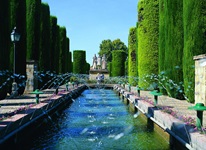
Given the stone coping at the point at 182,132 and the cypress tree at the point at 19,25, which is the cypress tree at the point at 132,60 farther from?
the stone coping at the point at 182,132

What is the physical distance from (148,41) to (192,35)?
866cm

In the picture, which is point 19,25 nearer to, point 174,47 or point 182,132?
point 174,47

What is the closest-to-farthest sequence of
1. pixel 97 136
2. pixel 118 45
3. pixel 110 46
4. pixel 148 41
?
pixel 97 136
pixel 148 41
pixel 118 45
pixel 110 46

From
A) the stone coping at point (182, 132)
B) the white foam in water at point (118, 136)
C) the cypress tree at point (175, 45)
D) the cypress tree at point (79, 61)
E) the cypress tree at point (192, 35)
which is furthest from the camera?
the cypress tree at point (79, 61)

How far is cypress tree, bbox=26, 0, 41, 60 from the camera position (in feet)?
66.4

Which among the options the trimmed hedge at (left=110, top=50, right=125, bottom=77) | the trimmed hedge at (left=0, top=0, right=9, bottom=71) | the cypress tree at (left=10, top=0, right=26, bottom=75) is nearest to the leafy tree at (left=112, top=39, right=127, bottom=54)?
the trimmed hedge at (left=110, top=50, right=125, bottom=77)

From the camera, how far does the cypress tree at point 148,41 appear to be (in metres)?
20.4

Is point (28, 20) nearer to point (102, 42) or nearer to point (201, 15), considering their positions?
point (201, 15)

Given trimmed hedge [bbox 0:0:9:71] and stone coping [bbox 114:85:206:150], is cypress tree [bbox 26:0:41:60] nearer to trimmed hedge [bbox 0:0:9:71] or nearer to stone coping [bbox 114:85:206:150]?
trimmed hedge [bbox 0:0:9:71]

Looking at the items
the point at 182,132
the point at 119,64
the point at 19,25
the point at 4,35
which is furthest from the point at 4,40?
the point at 119,64

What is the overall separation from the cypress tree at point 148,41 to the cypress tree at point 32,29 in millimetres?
7568

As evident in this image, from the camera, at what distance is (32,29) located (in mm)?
20453

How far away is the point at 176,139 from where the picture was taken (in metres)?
6.40

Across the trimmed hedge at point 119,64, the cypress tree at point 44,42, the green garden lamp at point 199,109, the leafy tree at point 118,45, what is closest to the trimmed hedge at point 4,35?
the cypress tree at point 44,42
